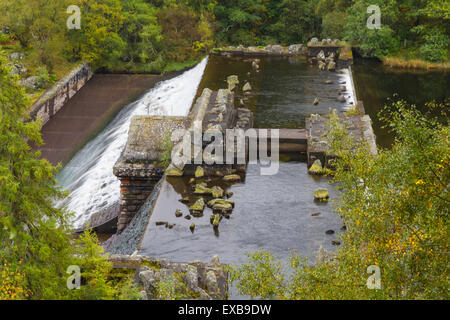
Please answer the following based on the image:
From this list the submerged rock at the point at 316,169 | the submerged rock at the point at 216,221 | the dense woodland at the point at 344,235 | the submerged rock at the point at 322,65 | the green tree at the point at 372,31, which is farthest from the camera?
the green tree at the point at 372,31

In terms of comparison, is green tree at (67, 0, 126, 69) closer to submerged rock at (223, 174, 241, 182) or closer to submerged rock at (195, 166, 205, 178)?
submerged rock at (195, 166, 205, 178)

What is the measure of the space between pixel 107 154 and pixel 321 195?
38.7 ft

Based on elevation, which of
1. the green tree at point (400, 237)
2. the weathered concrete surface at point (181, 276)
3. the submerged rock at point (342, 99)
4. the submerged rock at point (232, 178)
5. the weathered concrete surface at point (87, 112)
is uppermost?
the green tree at point (400, 237)

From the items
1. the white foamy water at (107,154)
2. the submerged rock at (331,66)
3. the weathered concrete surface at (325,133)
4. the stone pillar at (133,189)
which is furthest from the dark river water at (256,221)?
the submerged rock at (331,66)

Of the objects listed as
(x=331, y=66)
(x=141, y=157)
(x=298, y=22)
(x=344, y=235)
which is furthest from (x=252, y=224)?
(x=298, y=22)

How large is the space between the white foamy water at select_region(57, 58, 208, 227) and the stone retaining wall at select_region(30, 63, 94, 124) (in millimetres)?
3841

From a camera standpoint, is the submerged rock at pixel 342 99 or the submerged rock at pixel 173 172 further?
the submerged rock at pixel 342 99

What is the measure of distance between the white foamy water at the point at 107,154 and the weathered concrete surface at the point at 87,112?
837mm

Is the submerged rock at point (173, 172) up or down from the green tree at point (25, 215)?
down

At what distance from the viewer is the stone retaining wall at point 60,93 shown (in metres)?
31.4

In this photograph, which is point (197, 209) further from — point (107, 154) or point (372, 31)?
point (372, 31)

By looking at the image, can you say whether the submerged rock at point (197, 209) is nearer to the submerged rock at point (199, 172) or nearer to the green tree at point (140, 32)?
the submerged rock at point (199, 172)

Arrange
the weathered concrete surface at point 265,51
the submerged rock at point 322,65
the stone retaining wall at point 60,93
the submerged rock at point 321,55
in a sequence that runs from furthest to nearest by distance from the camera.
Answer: the weathered concrete surface at point 265,51, the submerged rock at point 321,55, the submerged rock at point 322,65, the stone retaining wall at point 60,93

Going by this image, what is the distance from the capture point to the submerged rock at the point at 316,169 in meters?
20.0
